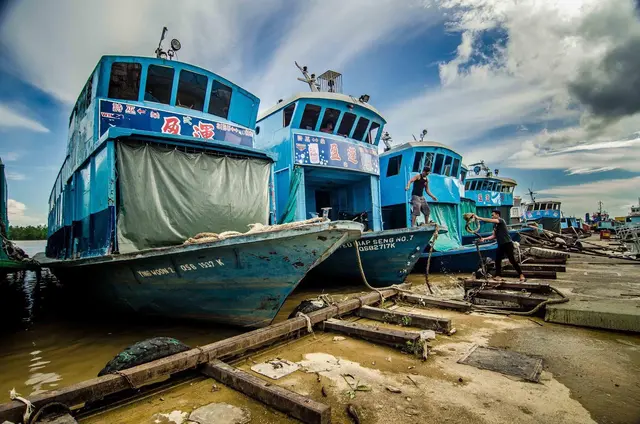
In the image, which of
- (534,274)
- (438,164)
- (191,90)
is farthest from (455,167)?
(191,90)

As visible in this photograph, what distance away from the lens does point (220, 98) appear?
27.6 ft

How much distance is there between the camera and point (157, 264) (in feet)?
16.3

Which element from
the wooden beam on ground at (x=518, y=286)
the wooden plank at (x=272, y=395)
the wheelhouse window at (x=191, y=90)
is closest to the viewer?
the wooden plank at (x=272, y=395)

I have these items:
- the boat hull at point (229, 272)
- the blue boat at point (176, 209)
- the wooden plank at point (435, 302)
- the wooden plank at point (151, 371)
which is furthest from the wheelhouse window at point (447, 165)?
the wooden plank at point (151, 371)

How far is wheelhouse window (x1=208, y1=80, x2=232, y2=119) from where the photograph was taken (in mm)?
8195

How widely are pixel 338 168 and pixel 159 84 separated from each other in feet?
20.1

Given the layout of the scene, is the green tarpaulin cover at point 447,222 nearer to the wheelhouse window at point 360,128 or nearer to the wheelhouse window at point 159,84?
the wheelhouse window at point 360,128

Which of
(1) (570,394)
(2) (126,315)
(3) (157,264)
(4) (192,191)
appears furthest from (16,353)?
(1) (570,394)

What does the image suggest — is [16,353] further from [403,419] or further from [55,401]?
[403,419]

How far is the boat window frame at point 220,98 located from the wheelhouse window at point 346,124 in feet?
15.4

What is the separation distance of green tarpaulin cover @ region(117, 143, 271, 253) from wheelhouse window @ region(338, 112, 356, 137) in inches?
231

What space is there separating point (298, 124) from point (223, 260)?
293 inches

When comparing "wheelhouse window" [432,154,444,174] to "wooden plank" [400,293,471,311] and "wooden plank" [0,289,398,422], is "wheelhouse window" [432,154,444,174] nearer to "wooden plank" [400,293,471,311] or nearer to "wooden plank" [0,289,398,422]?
"wooden plank" [400,293,471,311]

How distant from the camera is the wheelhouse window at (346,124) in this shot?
1195cm
